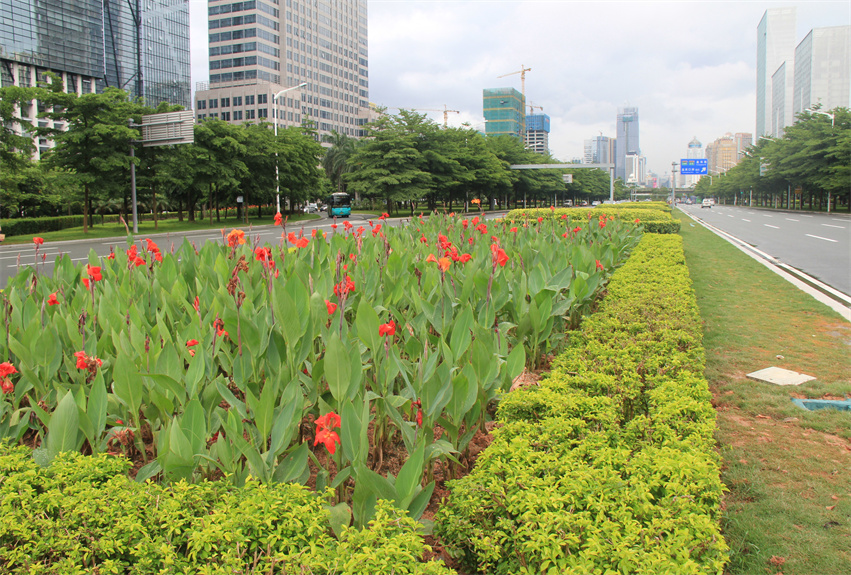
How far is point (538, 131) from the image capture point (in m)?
139

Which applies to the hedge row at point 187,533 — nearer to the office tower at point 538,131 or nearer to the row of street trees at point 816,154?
the row of street trees at point 816,154

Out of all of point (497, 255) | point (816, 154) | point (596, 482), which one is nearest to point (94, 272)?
point (497, 255)

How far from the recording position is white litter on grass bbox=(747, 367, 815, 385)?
166 inches

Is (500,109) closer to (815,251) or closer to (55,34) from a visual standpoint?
(55,34)

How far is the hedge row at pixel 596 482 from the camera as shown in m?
1.53

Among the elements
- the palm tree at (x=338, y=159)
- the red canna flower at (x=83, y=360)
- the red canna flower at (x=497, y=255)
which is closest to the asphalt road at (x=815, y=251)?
the red canna flower at (x=497, y=255)

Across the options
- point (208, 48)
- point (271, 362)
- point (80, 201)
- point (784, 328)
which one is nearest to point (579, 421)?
point (271, 362)

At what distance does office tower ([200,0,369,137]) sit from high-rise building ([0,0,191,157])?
8328 millimetres

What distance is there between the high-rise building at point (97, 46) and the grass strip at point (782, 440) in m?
49.5

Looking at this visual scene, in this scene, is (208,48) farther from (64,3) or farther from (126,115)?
(126,115)

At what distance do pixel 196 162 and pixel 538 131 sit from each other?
122 metres

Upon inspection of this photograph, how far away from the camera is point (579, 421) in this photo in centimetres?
222

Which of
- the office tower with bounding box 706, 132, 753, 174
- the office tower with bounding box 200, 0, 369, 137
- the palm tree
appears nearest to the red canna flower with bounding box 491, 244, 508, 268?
the palm tree

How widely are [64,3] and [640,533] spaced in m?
86.5
